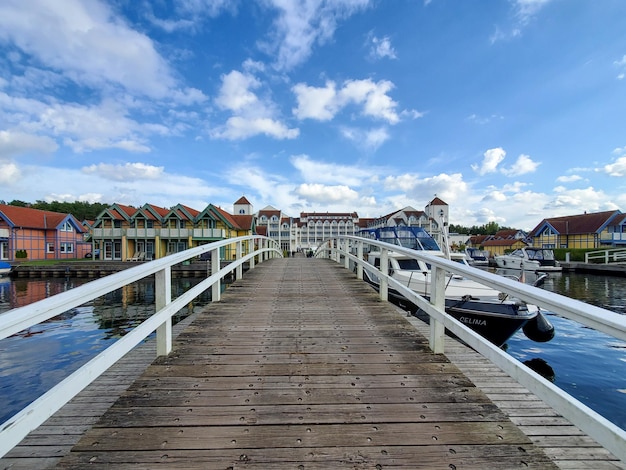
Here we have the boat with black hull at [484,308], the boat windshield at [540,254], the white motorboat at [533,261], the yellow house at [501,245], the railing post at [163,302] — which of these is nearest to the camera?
the railing post at [163,302]

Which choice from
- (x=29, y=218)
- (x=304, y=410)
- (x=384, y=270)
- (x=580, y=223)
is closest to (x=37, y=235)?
(x=29, y=218)

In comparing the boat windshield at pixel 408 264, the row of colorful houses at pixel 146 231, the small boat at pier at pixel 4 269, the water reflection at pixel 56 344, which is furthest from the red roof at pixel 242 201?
Answer: the boat windshield at pixel 408 264

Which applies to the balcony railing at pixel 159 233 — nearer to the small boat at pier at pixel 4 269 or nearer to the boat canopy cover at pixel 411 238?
the small boat at pier at pixel 4 269

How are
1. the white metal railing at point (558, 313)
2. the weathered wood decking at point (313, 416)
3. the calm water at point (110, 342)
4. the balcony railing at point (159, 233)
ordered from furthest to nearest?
1. the balcony railing at point (159, 233)
2. the calm water at point (110, 342)
3. the weathered wood decking at point (313, 416)
4. the white metal railing at point (558, 313)

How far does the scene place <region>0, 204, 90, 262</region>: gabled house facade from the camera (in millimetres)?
33938

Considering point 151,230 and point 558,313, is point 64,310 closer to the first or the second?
point 558,313

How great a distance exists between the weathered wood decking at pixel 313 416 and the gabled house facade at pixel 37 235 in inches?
1685

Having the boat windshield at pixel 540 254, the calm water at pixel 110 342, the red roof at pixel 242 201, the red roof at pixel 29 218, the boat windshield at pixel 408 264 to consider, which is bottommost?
the calm water at pixel 110 342

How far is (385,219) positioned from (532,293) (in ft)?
249

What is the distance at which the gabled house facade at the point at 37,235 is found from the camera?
33938mm

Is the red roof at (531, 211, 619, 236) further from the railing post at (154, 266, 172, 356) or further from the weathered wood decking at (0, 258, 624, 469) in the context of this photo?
the railing post at (154, 266, 172, 356)

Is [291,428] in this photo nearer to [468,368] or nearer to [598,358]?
[468,368]

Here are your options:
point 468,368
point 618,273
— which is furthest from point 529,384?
point 618,273

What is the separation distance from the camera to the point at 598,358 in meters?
8.04
